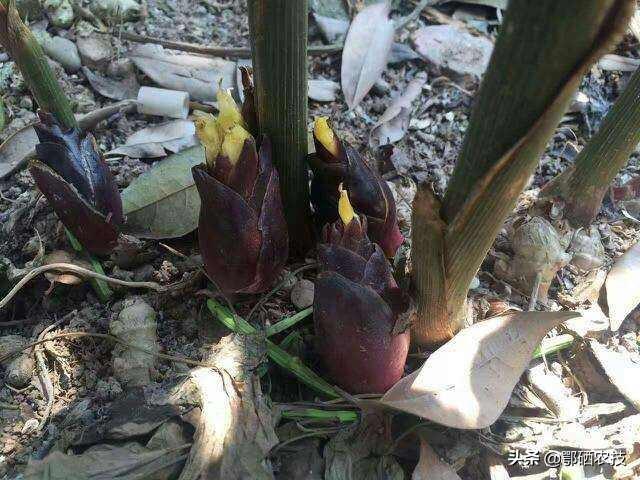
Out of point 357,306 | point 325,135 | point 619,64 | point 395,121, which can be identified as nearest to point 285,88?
point 325,135

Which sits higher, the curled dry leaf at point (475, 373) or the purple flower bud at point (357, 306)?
the purple flower bud at point (357, 306)

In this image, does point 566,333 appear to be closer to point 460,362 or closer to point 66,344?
point 460,362

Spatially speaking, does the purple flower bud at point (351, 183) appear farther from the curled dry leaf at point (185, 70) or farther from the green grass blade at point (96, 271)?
the curled dry leaf at point (185, 70)

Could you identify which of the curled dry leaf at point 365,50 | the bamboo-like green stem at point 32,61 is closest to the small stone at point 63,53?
the bamboo-like green stem at point 32,61

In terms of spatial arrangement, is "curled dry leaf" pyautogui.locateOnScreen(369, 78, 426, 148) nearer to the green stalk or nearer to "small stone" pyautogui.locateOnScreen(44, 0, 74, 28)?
the green stalk

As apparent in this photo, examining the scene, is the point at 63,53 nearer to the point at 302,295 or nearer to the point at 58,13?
the point at 58,13

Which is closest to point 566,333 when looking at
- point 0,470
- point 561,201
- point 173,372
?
point 561,201

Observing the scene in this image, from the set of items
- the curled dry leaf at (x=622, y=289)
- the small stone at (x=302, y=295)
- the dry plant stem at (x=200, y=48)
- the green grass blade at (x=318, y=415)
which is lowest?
the green grass blade at (x=318, y=415)
